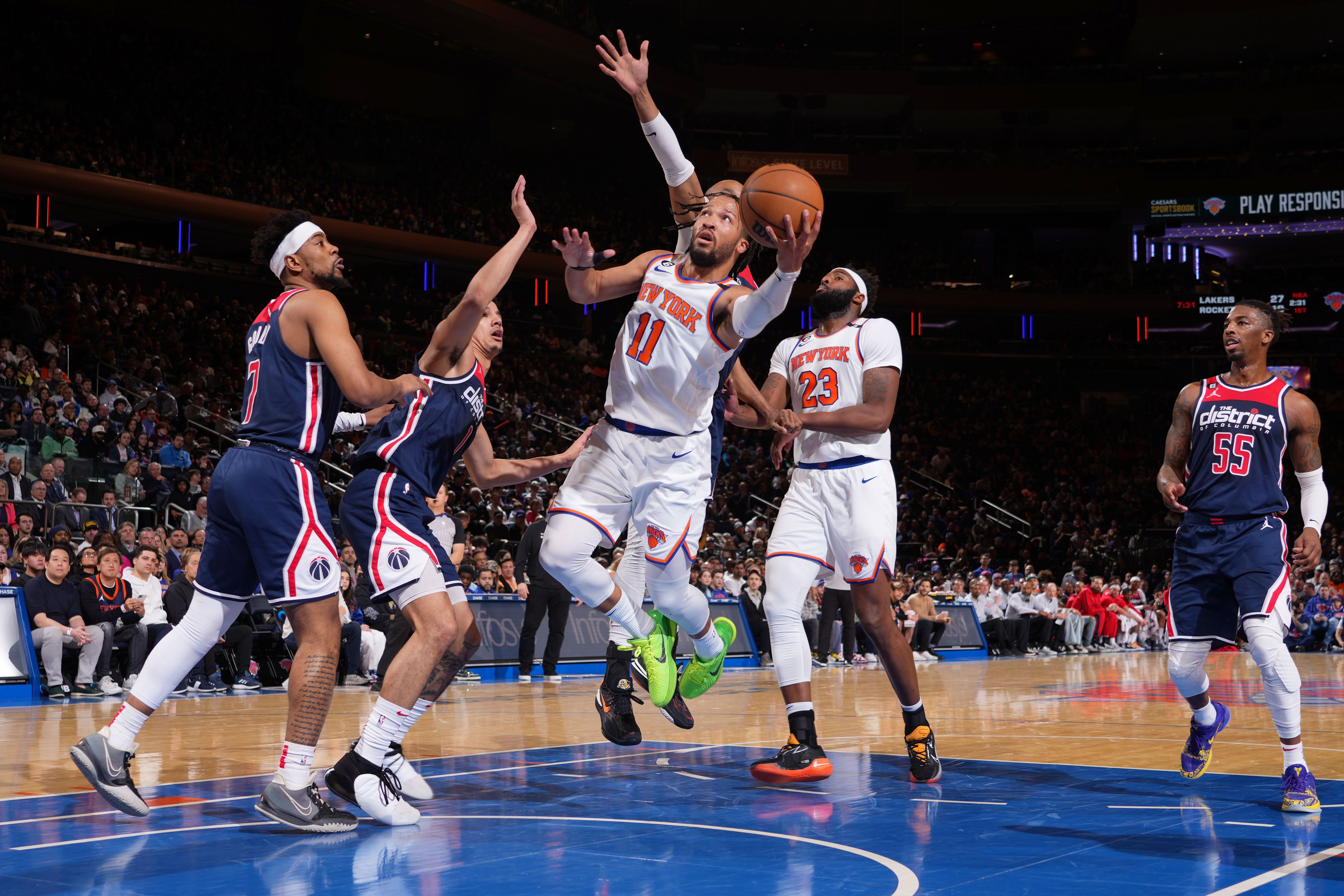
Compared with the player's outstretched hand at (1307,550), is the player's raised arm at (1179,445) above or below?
above

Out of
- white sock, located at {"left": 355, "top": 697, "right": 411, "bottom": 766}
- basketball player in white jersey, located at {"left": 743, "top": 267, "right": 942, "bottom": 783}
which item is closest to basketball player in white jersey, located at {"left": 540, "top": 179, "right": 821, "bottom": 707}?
basketball player in white jersey, located at {"left": 743, "top": 267, "right": 942, "bottom": 783}

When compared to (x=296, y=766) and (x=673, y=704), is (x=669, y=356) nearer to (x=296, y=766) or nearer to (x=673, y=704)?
(x=673, y=704)

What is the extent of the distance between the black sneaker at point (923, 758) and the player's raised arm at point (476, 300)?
111 inches

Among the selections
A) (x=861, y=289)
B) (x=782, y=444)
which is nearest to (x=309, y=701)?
(x=782, y=444)

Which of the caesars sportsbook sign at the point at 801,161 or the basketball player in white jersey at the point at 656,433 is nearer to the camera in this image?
the basketball player in white jersey at the point at 656,433

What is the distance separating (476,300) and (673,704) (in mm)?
2374

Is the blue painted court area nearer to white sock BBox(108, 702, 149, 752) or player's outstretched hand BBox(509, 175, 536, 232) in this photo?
white sock BBox(108, 702, 149, 752)

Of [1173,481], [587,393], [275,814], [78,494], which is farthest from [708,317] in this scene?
[587,393]

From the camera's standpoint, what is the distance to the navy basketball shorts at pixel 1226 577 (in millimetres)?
5480

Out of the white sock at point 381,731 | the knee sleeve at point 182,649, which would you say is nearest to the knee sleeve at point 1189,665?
the white sock at point 381,731

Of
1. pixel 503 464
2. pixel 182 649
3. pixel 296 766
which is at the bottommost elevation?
pixel 296 766

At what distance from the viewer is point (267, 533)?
15.2 ft

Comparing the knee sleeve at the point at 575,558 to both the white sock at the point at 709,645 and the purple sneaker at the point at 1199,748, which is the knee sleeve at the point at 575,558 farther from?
the purple sneaker at the point at 1199,748

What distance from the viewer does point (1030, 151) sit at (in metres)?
38.9
